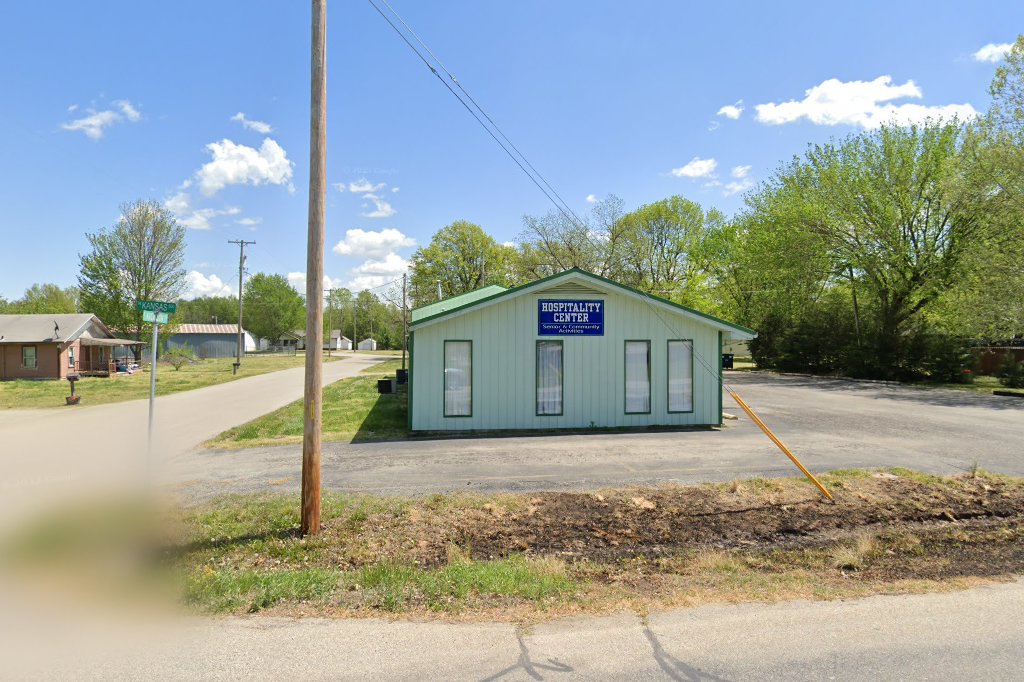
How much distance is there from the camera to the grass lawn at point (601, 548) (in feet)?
15.7

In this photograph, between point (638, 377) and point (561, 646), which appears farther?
point (638, 377)

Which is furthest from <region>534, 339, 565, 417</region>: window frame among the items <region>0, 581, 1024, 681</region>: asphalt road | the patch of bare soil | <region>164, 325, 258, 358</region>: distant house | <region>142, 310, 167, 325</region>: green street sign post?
<region>164, 325, 258, 358</region>: distant house

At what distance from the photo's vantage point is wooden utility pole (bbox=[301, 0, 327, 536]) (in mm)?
6418

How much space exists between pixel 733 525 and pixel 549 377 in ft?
25.3

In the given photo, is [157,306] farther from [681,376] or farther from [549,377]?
[681,376]

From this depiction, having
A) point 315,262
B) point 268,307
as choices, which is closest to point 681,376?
point 315,262

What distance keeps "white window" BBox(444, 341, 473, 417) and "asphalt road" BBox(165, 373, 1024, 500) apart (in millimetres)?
1250

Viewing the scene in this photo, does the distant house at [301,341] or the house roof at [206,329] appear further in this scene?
the distant house at [301,341]

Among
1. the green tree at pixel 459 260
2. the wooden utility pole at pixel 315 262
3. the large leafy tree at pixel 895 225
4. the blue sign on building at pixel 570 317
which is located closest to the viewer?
the wooden utility pole at pixel 315 262

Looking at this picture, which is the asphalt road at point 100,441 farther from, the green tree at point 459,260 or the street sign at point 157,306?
the green tree at point 459,260

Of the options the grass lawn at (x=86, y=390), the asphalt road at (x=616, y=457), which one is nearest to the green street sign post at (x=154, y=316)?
the asphalt road at (x=616, y=457)

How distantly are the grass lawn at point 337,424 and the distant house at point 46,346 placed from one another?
70.8ft

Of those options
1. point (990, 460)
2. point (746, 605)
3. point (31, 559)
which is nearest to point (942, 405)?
point (990, 460)

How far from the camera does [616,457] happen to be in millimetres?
10852
